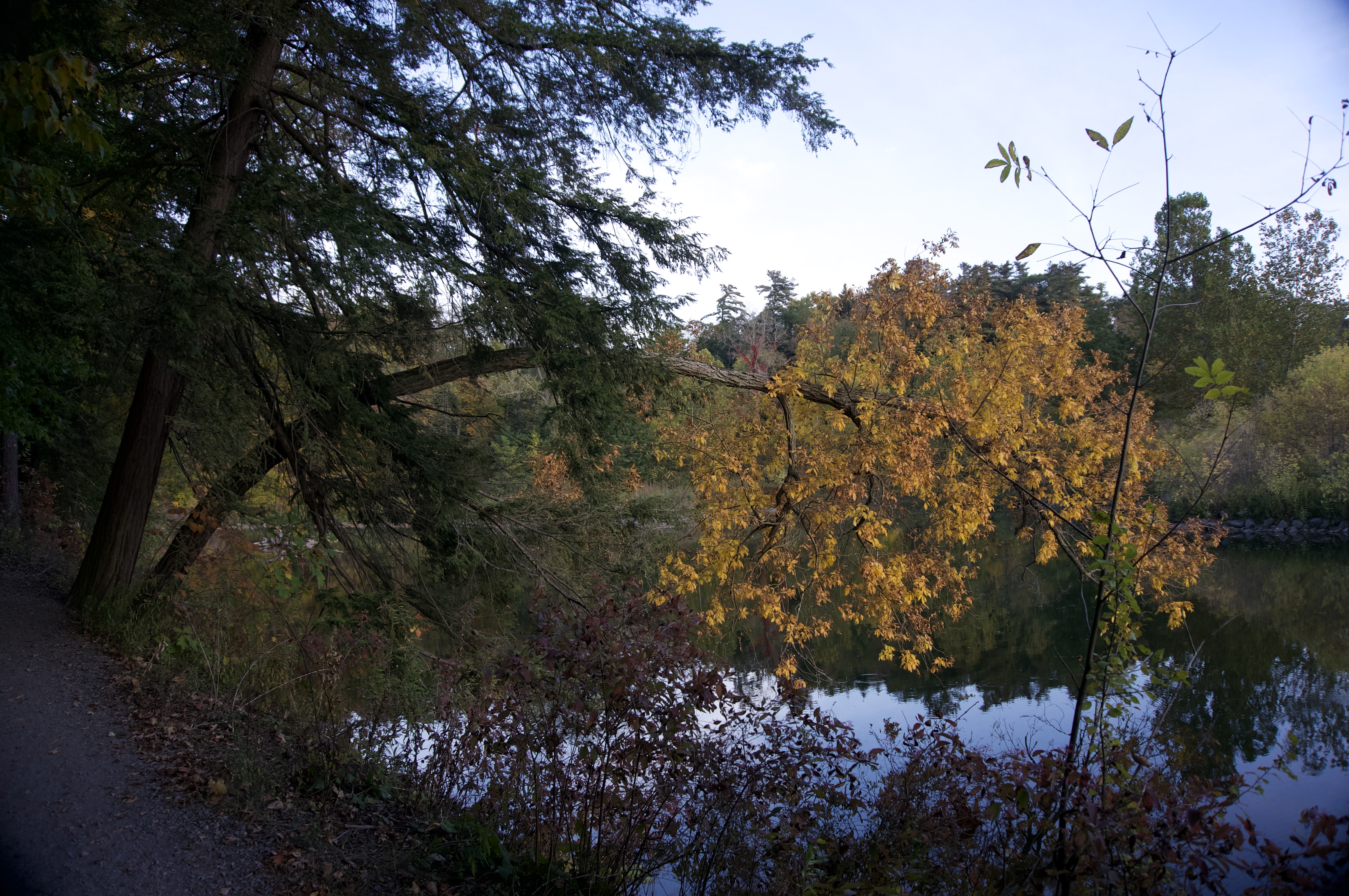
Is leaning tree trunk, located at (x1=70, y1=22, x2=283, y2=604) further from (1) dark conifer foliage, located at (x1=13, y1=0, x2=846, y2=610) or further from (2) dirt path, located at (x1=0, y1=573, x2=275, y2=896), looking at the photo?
(2) dirt path, located at (x1=0, y1=573, x2=275, y2=896)

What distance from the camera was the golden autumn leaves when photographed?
337 inches

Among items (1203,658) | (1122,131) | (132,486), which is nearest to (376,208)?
(132,486)

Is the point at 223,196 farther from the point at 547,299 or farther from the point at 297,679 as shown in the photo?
the point at 297,679

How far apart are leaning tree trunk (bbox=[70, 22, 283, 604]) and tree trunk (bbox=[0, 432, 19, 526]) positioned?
6314 mm

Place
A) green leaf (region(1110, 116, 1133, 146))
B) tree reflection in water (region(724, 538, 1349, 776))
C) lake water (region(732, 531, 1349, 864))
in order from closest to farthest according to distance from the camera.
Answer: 1. green leaf (region(1110, 116, 1133, 146))
2. lake water (region(732, 531, 1349, 864))
3. tree reflection in water (region(724, 538, 1349, 776))

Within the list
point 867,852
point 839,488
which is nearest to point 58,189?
point 867,852

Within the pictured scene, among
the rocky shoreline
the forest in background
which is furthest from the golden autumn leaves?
the rocky shoreline

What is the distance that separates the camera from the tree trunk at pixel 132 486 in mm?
6758

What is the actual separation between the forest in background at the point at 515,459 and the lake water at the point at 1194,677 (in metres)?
1.25

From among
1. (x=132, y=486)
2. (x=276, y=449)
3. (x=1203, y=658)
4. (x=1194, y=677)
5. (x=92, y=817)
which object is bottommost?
(x=1194, y=677)

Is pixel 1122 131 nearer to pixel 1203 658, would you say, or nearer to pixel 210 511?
pixel 210 511

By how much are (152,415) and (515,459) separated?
3.59 metres

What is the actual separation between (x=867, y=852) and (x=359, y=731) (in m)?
3.32

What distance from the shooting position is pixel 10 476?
12094mm
